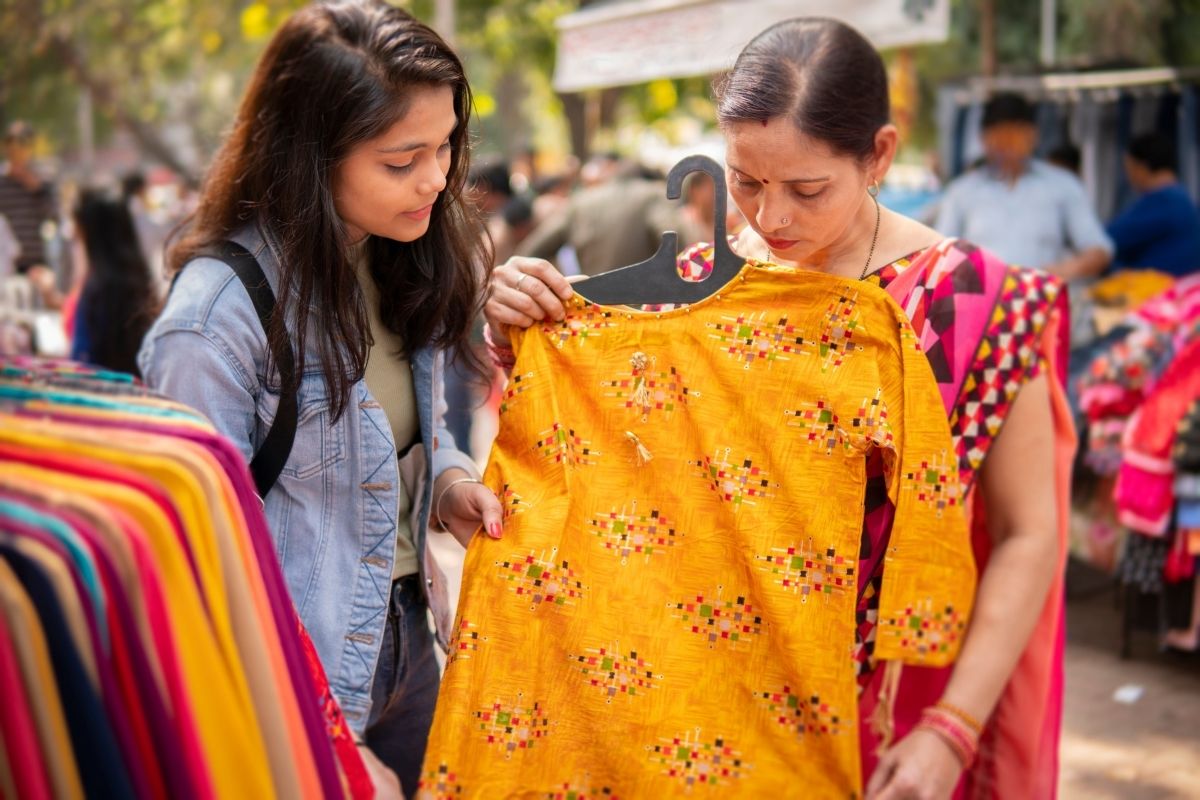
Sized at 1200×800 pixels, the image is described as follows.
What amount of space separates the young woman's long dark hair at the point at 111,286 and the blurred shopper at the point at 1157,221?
16.8ft

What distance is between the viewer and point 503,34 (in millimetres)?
15125

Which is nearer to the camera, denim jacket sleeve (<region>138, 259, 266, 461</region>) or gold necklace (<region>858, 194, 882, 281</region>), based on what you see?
denim jacket sleeve (<region>138, 259, 266, 461</region>)

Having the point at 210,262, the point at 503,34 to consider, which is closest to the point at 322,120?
the point at 210,262

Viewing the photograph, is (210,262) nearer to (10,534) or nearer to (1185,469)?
(10,534)

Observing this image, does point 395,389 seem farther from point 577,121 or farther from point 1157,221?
point 577,121

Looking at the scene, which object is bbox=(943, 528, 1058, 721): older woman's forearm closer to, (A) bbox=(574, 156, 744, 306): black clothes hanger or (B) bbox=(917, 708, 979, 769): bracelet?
(B) bbox=(917, 708, 979, 769): bracelet

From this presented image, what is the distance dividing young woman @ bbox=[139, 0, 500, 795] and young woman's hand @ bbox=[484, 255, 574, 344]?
170 mm

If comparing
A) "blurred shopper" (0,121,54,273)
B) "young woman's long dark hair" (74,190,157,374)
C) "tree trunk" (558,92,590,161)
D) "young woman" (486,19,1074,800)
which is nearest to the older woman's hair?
"young woman" (486,19,1074,800)

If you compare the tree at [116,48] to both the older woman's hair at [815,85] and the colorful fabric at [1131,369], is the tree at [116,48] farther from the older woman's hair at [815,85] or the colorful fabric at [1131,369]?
the older woman's hair at [815,85]

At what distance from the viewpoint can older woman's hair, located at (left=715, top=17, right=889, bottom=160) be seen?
1.77 m

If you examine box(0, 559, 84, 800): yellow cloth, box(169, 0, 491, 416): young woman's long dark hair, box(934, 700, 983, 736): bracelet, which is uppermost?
box(169, 0, 491, 416): young woman's long dark hair

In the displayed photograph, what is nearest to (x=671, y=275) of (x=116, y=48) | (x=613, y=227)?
(x=613, y=227)

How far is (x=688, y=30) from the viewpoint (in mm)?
7074

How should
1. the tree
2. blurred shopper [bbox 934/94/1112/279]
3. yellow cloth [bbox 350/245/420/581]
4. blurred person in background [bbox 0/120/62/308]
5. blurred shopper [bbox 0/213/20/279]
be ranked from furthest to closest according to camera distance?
the tree, blurred person in background [bbox 0/120/62/308], blurred shopper [bbox 0/213/20/279], blurred shopper [bbox 934/94/1112/279], yellow cloth [bbox 350/245/420/581]
